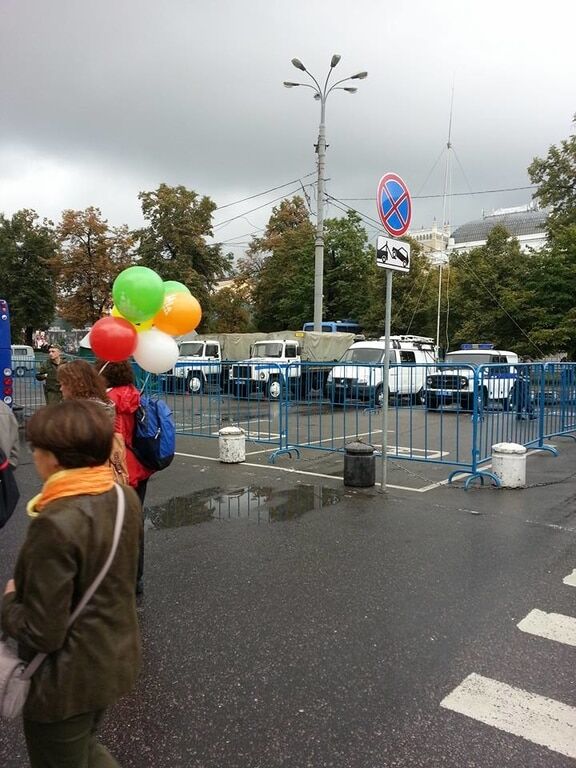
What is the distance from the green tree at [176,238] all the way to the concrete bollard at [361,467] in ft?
94.7

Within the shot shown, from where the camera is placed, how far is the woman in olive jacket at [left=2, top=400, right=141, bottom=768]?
1.71 metres

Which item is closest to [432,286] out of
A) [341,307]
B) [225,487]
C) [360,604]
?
Answer: [341,307]

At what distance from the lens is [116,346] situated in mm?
4137

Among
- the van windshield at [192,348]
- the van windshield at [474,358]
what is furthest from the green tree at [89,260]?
the van windshield at [474,358]

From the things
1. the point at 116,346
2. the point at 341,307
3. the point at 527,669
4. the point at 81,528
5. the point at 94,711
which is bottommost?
the point at 527,669

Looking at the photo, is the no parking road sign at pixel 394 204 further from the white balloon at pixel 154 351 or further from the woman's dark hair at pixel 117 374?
the woman's dark hair at pixel 117 374

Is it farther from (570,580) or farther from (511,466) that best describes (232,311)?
(570,580)

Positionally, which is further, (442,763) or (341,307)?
(341,307)

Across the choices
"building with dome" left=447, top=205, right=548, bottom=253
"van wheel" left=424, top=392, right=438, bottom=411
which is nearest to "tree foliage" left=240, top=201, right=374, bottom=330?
"van wheel" left=424, top=392, right=438, bottom=411

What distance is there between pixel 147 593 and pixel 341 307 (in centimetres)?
3768

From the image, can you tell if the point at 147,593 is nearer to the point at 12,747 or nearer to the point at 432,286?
the point at 12,747

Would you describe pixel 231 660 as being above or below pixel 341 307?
below

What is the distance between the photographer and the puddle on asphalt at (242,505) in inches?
248

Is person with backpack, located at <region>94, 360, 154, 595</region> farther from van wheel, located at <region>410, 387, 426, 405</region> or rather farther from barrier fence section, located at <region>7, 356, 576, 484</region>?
van wheel, located at <region>410, 387, 426, 405</region>
